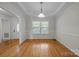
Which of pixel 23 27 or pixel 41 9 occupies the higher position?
pixel 41 9

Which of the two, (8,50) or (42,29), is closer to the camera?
(8,50)

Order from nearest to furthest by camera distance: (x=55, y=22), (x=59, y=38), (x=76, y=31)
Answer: (x=76, y=31) → (x=59, y=38) → (x=55, y=22)

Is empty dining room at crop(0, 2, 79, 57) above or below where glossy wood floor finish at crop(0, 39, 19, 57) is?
above

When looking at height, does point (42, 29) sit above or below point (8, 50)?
above

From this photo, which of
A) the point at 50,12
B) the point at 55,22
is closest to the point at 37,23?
the point at 50,12

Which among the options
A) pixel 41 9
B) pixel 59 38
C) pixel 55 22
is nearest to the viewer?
pixel 41 9

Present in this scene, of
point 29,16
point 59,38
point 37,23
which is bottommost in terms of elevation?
point 59,38

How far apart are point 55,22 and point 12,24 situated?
321 cm

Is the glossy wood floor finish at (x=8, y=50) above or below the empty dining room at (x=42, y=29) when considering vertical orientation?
below

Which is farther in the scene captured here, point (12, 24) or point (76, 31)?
point (12, 24)

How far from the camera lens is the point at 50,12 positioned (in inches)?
187

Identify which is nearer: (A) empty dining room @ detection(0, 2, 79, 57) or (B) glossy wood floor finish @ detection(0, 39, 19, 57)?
(B) glossy wood floor finish @ detection(0, 39, 19, 57)

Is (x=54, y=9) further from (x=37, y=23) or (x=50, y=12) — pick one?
(x=37, y=23)

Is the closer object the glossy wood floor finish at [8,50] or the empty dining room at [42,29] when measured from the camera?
the glossy wood floor finish at [8,50]
